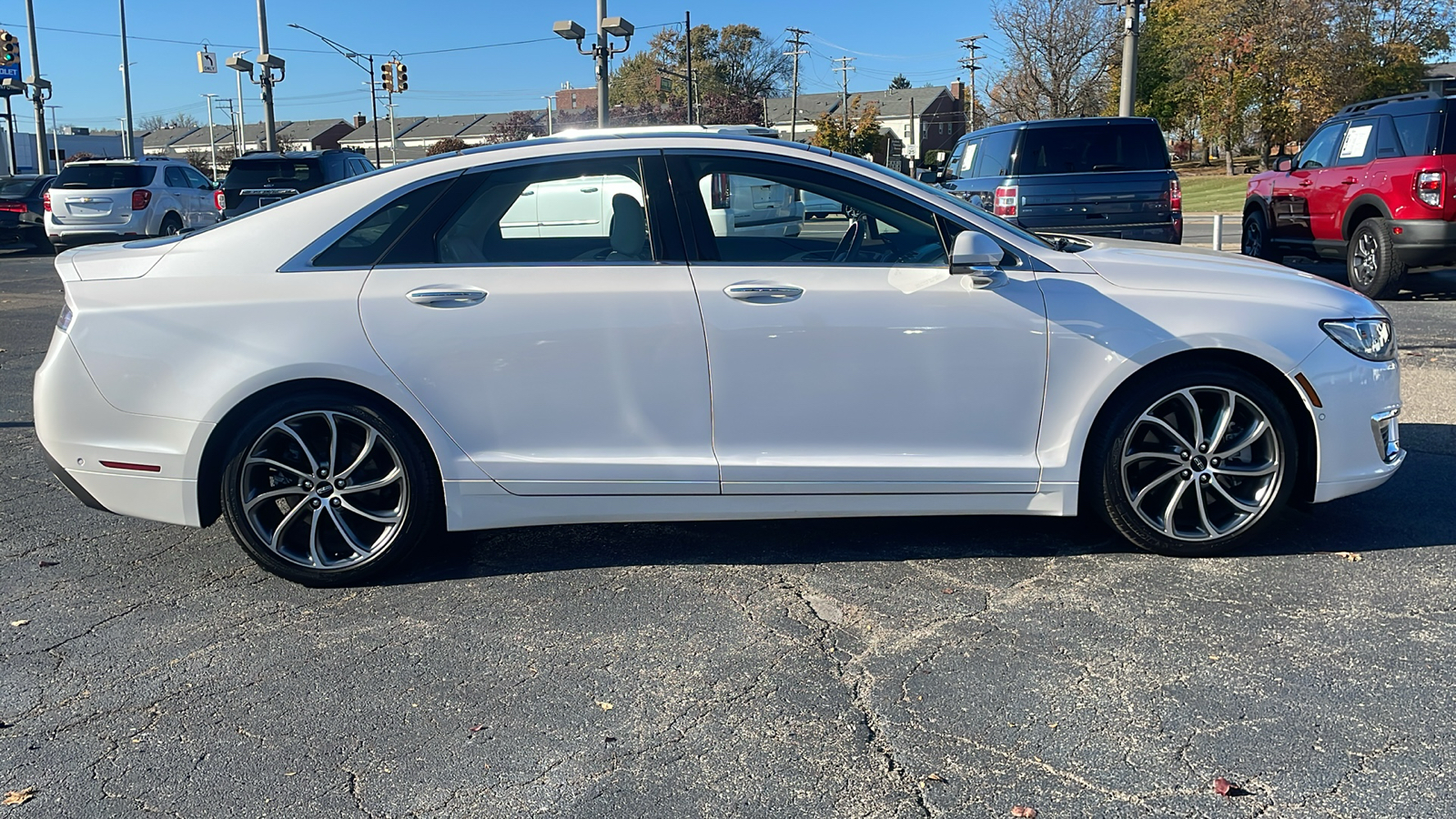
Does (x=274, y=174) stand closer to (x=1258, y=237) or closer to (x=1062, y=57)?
(x=1258, y=237)

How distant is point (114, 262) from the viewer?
414 centimetres

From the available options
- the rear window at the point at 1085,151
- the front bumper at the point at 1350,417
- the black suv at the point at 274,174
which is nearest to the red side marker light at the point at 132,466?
the front bumper at the point at 1350,417

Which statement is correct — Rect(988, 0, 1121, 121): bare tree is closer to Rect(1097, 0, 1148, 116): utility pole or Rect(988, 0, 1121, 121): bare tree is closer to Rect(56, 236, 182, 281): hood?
Rect(1097, 0, 1148, 116): utility pole

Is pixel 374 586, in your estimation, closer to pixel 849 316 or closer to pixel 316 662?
pixel 316 662

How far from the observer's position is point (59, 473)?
416 cm

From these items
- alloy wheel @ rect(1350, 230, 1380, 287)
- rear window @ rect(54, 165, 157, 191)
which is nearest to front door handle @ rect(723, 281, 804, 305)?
alloy wheel @ rect(1350, 230, 1380, 287)

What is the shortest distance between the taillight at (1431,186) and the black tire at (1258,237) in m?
2.68

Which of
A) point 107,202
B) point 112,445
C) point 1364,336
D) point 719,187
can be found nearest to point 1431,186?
point 1364,336

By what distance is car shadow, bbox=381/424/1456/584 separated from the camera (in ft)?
14.4

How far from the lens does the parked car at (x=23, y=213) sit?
74.9ft

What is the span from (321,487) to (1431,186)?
1002 centimetres

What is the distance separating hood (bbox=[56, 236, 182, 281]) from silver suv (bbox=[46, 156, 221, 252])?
1665 centimetres

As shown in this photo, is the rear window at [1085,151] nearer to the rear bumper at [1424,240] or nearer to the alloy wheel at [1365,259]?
the alloy wheel at [1365,259]

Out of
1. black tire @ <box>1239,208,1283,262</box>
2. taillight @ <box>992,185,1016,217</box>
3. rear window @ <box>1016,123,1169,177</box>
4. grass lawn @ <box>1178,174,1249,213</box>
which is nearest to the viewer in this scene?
taillight @ <box>992,185,1016,217</box>
